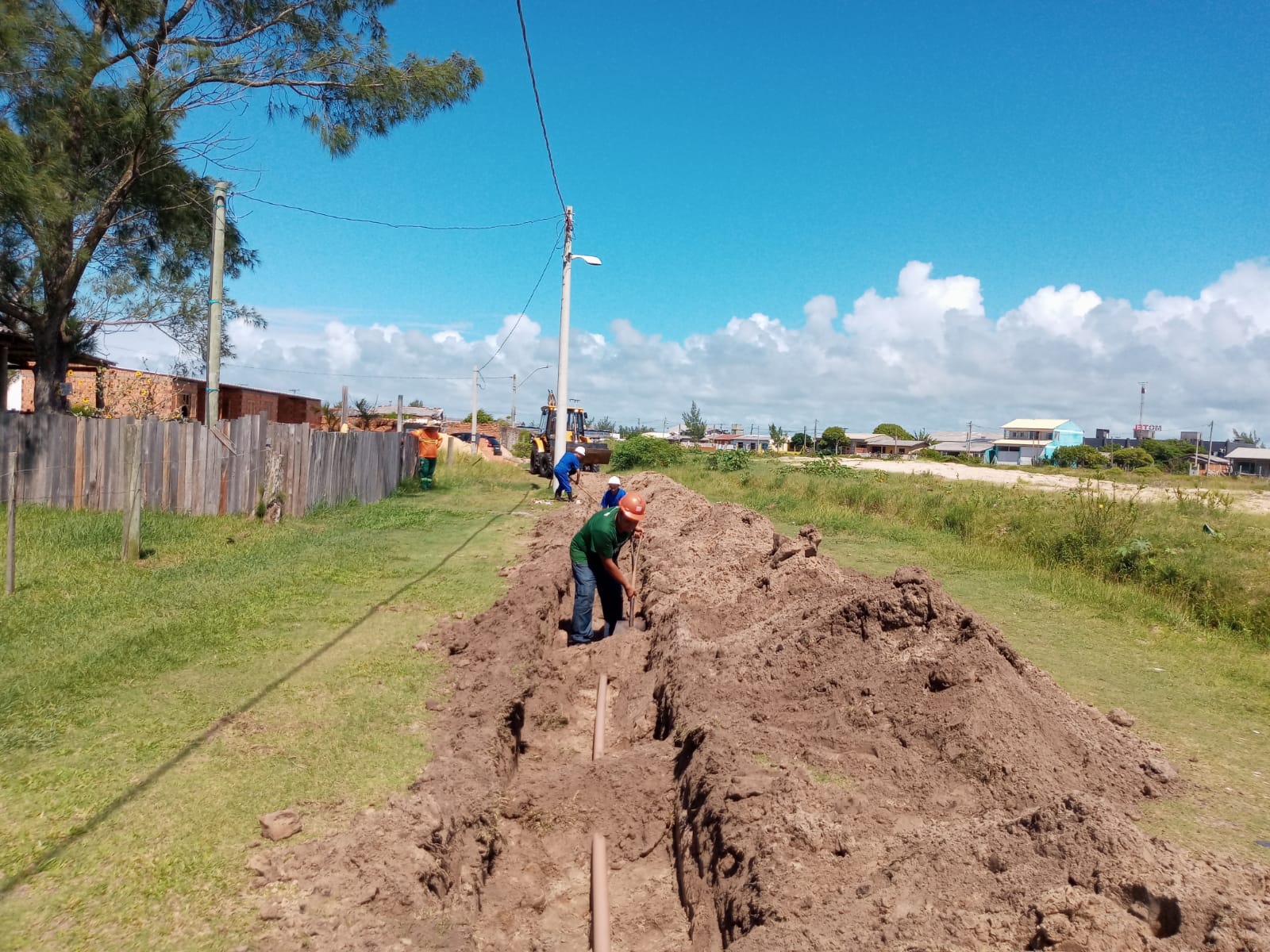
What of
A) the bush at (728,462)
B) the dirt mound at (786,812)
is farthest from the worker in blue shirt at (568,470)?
the bush at (728,462)

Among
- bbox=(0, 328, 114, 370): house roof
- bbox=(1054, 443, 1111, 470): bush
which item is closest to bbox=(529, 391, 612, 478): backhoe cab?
bbox=(0, 328, 114, 370): house roof

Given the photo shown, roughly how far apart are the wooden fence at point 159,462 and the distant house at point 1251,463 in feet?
260

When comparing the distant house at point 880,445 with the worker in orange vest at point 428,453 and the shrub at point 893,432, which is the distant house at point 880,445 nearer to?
the shrub at point 893,432

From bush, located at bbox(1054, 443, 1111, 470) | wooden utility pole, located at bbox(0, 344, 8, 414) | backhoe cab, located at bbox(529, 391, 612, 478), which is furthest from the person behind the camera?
bush, located at bbox(1054, 443, 1111, 470)

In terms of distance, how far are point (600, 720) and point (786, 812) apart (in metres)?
2.42

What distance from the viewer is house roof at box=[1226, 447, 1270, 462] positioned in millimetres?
72625

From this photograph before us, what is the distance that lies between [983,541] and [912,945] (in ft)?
39.7

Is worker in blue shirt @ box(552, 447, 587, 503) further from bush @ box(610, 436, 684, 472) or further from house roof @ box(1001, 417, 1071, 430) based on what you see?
house roof @ box(1001, 417, 1071, 430)

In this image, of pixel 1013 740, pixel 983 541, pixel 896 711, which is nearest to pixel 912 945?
pixel 1013 740

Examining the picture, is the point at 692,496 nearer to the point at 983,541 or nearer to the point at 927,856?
the point at 983,541

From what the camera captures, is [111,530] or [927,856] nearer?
[927,856]

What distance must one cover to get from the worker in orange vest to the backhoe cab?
4.24 meters

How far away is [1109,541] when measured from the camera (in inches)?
463

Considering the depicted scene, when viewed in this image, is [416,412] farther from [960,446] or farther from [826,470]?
[960,446]
